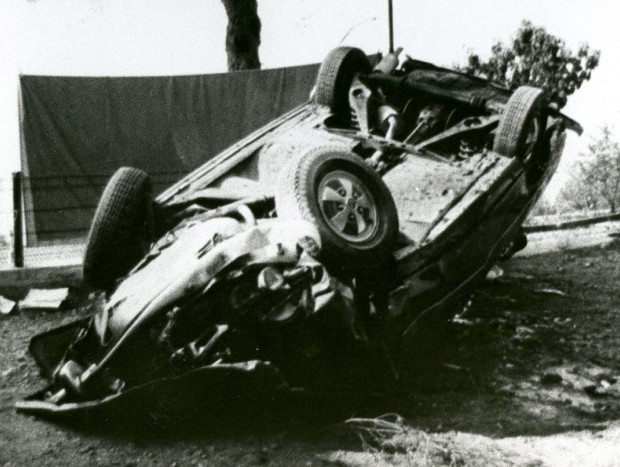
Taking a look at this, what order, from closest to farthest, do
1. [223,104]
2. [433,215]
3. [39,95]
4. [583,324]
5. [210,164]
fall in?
[433,215]
[210,164]
[583,324]
[39,95]
[223,104]

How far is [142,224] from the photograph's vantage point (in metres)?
4.39

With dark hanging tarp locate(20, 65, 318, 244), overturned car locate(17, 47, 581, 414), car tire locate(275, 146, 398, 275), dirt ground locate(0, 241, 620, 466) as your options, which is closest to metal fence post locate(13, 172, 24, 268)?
dirt ground locate(0, 241, 620, 466)

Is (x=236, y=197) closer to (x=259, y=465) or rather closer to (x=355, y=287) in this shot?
(x=355, y=287)

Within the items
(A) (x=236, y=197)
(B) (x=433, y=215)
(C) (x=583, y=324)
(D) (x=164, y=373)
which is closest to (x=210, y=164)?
(A) (x=236, y=197)

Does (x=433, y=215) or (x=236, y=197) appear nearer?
(x=433, y=215)

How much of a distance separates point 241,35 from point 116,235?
810cm

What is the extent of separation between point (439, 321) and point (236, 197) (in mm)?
1475

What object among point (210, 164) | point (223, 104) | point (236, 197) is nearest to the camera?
point (236, 197)

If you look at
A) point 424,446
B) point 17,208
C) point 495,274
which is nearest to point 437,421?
point 424,446

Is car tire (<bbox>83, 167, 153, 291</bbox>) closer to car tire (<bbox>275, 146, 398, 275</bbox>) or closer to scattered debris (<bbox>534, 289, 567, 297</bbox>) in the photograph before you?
car tire (<bbox>275, 146, 398, 275</bbox>)

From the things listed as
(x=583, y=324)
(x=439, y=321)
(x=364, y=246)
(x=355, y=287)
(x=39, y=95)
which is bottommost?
(x=583, y=324)

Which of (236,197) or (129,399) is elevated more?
(236,197)

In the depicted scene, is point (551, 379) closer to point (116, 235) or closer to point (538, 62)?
point (116, 235)

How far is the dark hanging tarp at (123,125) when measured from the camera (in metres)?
9.71
